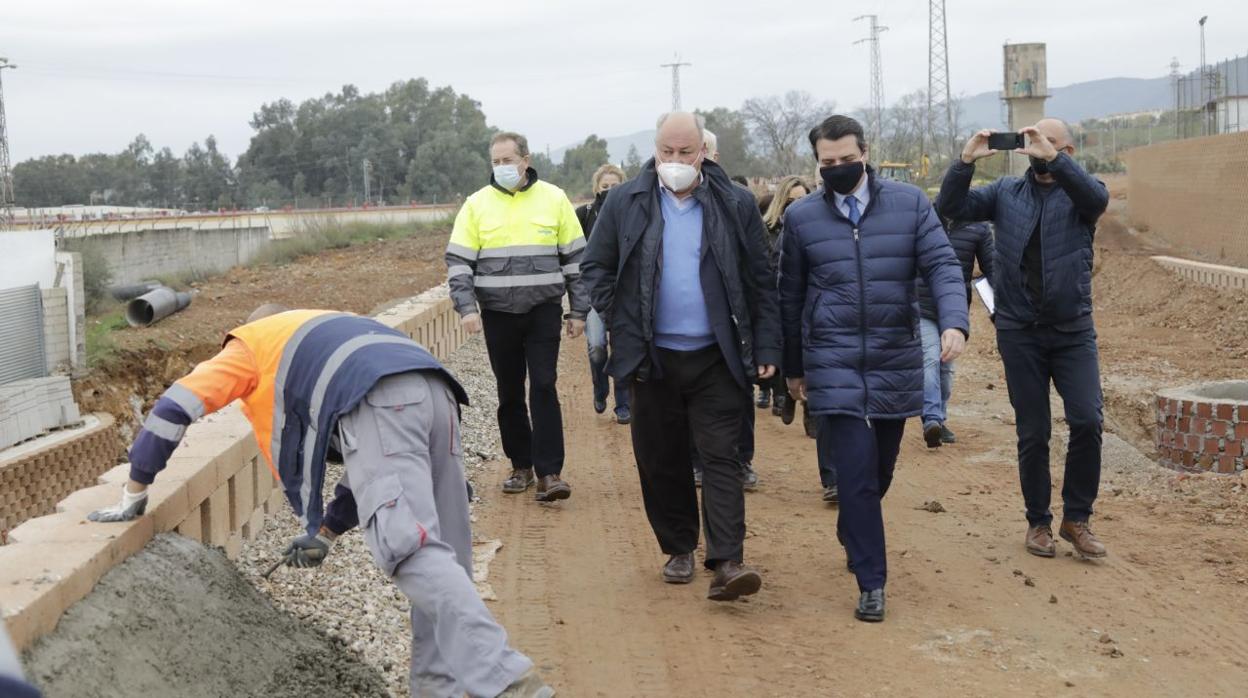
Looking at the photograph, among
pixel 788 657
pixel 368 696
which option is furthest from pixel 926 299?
pixel 368 696

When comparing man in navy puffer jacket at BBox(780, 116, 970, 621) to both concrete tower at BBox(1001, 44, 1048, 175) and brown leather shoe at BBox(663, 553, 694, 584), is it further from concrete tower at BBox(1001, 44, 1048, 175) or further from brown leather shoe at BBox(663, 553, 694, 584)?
concrete tower at BBox(1001, 44, 1048, 175)

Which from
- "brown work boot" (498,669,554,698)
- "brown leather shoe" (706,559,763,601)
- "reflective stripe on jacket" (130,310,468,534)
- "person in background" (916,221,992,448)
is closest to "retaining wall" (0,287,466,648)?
"reflective stripe on jacket" (130,310,468,534)

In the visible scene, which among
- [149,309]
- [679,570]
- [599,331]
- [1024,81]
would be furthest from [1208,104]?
[679,570]

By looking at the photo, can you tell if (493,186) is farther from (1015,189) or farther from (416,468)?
(416,468)

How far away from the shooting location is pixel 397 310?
539 inches

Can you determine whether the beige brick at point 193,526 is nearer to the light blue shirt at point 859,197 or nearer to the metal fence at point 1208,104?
the light blue shirt at point 859,197

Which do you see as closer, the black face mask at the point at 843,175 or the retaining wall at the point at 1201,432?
the black face mask at the point at 843,175

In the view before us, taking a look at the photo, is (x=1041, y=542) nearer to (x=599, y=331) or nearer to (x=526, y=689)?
(x=526, y=689)

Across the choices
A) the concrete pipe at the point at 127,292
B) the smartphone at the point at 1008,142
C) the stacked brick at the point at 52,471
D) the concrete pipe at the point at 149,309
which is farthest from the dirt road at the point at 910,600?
the concrete pipe at the point at 127,292

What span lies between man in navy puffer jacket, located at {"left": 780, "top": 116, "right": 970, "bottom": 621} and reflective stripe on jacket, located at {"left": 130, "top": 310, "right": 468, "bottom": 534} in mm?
1977

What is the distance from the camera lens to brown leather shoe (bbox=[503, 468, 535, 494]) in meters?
8.74

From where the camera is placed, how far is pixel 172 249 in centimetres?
5103

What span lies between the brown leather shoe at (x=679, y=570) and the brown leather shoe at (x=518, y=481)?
2194 mm

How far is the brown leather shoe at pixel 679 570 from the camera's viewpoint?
6.70 meters
